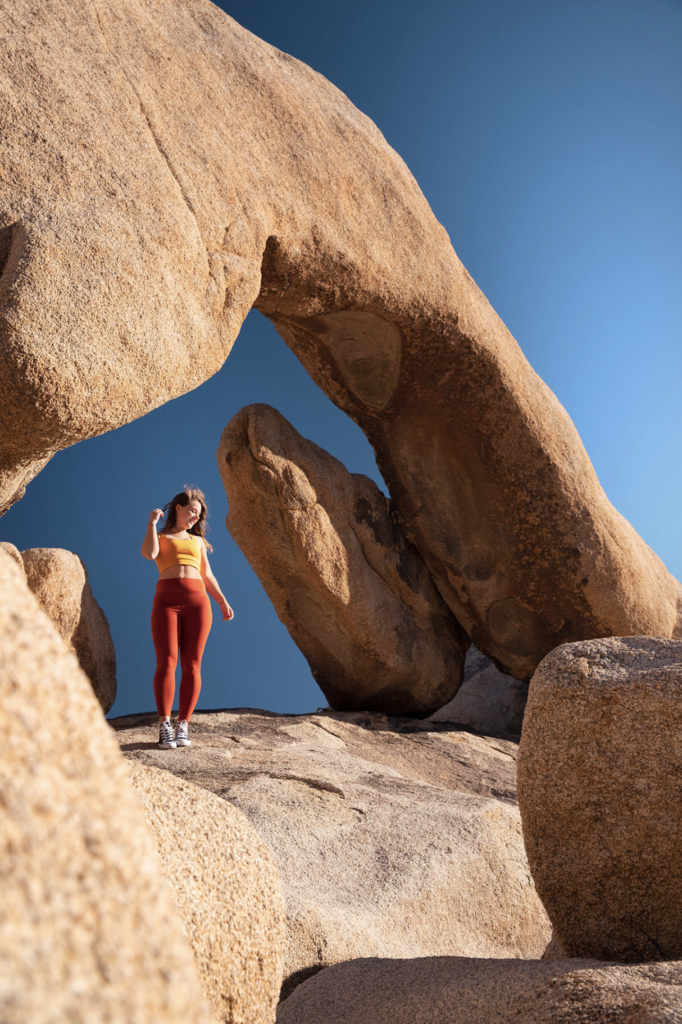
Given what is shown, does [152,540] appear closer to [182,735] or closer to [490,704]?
[182,735]

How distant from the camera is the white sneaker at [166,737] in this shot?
2.85m

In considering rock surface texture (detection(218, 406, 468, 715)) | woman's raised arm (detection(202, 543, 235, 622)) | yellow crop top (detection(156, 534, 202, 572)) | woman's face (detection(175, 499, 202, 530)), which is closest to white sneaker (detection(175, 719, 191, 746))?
woman's raised arm (detection(202, 543, 235, 622))

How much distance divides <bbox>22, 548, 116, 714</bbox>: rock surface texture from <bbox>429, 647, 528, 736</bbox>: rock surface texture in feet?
6.66

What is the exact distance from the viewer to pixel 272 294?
3338 millimetres

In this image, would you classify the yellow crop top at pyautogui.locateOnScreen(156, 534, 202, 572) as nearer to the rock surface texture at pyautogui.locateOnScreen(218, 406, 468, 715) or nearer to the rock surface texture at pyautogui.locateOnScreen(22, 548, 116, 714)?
the rock surface texture at pyautogui.locateOnScreen(218, 406, 468, 715)

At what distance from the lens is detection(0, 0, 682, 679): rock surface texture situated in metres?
2.10

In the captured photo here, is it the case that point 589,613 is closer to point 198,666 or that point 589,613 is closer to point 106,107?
point 198,666

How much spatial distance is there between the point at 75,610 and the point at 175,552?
2.86 feet

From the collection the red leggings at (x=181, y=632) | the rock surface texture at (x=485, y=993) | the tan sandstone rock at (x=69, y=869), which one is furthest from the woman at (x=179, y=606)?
the tan sandstone rock at (x=69, y=869)

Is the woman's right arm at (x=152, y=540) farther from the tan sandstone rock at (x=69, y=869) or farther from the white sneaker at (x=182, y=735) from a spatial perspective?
the tan sandstone rock at (x=69, y=869)

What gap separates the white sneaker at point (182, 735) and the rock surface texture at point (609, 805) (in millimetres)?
1732

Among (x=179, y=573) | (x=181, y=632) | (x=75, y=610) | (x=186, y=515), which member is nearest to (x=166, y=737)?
(x=181, y=632)

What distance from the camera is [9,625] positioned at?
42 cm

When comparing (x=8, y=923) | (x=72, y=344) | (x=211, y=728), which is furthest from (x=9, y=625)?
(x=211, y=728)
